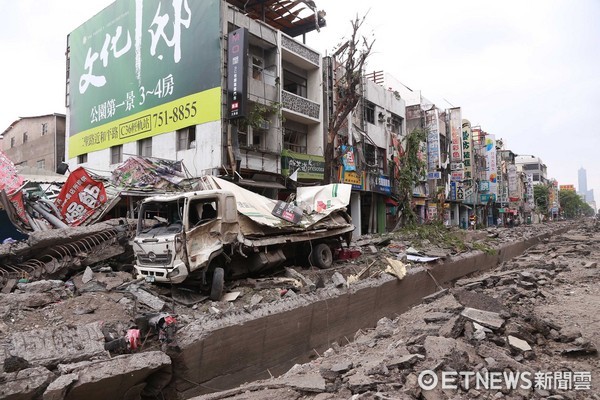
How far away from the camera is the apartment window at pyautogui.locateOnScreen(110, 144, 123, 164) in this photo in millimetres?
21666

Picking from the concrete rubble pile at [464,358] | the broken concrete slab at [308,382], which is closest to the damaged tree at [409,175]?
the concrete rubble pile at [464,358]

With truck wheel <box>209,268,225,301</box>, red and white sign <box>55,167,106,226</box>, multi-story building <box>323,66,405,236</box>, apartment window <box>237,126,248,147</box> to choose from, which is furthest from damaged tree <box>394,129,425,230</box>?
truck wheel <box>209,268,225,301</box>

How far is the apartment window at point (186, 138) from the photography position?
18.1 metres

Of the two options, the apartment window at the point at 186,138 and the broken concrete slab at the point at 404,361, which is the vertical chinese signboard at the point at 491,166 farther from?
the broken concrete slab at the point at 404,361

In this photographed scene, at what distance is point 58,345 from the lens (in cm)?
521

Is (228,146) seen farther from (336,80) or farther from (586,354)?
(586,354)

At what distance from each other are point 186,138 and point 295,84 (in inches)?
272

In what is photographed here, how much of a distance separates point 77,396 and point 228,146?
503 inches

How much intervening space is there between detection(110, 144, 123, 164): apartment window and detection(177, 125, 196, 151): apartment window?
5.17m

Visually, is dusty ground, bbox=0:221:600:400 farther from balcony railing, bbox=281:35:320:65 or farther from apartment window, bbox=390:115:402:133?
apartment window, bbox=390:115:402:133

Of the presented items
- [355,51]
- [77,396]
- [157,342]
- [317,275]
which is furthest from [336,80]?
[77,396]

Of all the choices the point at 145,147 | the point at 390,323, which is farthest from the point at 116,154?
the point at 390,323

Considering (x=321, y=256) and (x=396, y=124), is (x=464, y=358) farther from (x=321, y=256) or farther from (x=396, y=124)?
(x=396, y=124)

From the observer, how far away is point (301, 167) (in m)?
19.6
